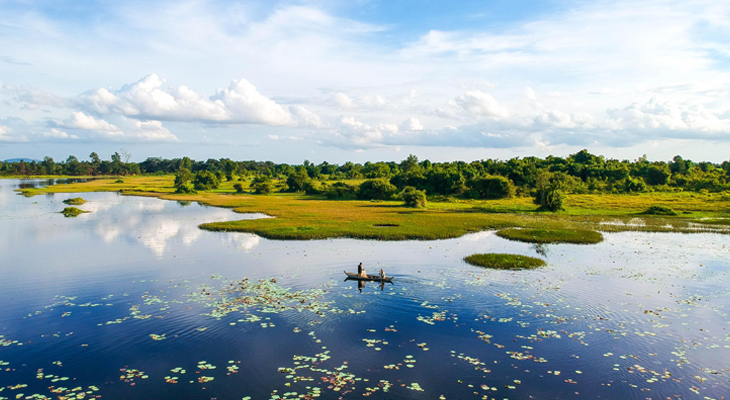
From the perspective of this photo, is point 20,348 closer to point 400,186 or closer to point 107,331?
point 107,331

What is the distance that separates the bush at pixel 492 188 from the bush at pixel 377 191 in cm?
1921

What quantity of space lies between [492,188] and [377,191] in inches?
1040

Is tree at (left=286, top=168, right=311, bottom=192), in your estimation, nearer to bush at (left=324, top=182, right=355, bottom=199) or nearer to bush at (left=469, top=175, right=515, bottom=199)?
bush at (left=324, top=182, right=355, bottom=199)

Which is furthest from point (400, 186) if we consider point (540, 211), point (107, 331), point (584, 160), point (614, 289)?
point (107, 331)

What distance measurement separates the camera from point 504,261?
35969 mm

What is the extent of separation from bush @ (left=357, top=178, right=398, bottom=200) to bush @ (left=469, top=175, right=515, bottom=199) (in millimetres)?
19211

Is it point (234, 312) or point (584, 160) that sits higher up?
point (584, 160)

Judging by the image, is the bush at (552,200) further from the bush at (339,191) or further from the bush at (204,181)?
the bush at (204,181)

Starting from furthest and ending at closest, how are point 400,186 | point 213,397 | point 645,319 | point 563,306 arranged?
point 400,186
point 563,306
point 645,319
point 213,397

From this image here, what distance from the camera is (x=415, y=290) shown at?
28.1m

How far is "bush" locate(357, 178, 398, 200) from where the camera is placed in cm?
10462

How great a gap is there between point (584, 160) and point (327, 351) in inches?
6197

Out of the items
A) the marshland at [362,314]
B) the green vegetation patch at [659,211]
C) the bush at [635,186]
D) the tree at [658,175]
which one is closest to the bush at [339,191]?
the marshland at [362,314]

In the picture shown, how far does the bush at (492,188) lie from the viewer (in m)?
99.9
